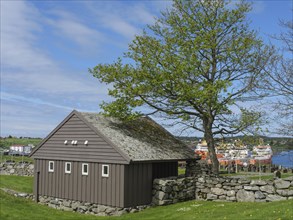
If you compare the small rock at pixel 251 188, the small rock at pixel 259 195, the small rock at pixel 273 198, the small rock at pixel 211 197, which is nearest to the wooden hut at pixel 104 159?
the small rock at pixel 211 197

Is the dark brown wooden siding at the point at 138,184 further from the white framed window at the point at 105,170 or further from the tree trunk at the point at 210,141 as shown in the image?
the tree trunk at the point at 210,141

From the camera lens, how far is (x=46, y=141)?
2961cm

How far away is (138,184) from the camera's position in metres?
24.1

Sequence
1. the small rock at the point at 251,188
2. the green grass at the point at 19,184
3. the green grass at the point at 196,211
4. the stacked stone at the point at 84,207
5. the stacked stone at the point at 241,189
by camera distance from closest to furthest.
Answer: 1. the green grass at the point at 196,211
2. the stacked stone at the point at 241,189
3. the small rock at the point at 251,188
4. the stacked stone at the point at 84,207
5. the green grass at the point at 19,184

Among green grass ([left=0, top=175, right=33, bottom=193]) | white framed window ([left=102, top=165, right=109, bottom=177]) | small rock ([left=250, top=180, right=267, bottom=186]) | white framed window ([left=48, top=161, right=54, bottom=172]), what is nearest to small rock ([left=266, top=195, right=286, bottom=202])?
small rock ([left=250, top=180, right=267, bottom=186])

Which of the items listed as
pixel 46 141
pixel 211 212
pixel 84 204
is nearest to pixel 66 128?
pixel 46 141

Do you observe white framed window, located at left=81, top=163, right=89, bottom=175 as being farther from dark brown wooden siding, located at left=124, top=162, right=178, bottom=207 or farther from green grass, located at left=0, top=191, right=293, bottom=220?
green grass, located at left=0, top=191, right=293, bottom=220

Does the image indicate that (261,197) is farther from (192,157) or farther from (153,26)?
(153,26)

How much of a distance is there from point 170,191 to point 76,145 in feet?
24.6

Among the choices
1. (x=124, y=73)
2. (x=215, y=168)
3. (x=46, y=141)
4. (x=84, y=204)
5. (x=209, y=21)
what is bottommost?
(x=84, y=204)

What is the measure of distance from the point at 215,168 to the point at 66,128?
11.7 m

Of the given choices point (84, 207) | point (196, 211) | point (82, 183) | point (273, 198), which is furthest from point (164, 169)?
→ point (273, 198)

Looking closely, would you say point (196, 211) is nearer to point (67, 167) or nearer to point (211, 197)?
point (211, 197)

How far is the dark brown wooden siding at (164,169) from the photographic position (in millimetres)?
27094
